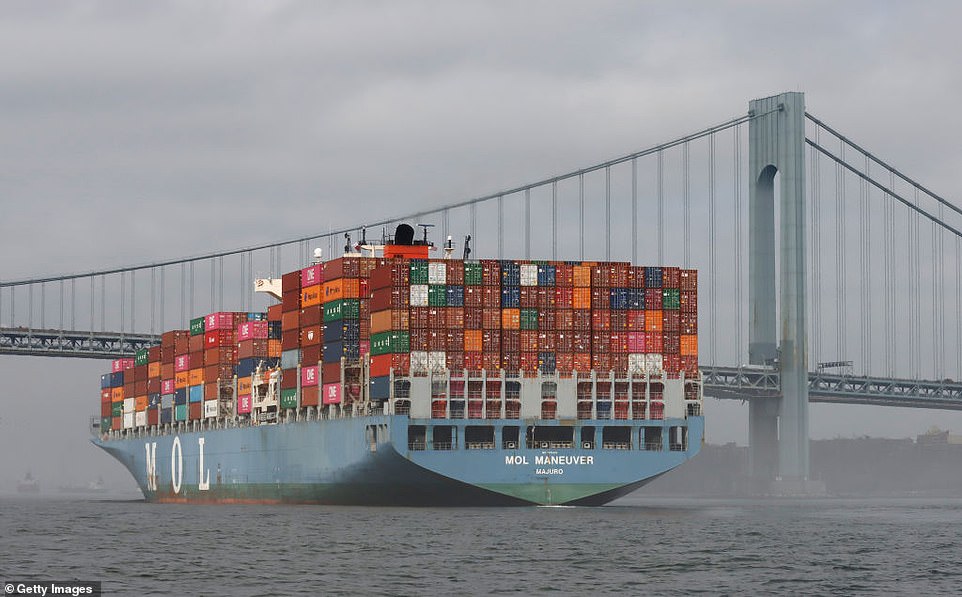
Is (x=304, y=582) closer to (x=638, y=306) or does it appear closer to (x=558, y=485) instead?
(x=558, y=485)

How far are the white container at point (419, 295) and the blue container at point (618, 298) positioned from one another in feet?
31.8

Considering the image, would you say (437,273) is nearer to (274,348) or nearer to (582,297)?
(582,297)

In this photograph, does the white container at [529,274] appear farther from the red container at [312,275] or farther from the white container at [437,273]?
the red container at [312,275]

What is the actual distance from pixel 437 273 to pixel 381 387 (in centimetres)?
640

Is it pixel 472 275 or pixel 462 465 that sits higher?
pixel 472 275

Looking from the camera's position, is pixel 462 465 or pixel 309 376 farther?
pixel 309 376

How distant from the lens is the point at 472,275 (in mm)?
81938

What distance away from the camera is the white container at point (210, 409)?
105 meters

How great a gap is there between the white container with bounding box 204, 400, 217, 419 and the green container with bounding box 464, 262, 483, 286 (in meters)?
29.6

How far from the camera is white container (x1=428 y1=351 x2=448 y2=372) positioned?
8069cm

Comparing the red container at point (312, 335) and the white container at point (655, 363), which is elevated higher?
the red container at point (312, 335)

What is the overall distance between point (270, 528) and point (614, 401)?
69.9 ft

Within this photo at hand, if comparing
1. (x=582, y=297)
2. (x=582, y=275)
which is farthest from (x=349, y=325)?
(x=582, y=275)

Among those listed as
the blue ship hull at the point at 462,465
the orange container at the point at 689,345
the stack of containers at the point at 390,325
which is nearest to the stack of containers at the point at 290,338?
the blue ship hull at the point at 462,465
